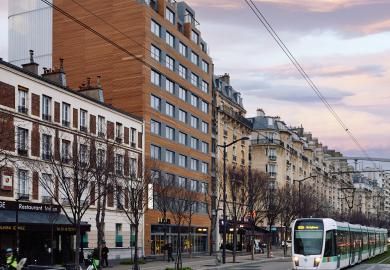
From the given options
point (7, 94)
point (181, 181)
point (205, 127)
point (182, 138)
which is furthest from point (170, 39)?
point (7, 94)

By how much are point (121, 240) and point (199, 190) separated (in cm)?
2061

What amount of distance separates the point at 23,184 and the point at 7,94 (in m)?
6.36

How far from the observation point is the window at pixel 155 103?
2455 inches

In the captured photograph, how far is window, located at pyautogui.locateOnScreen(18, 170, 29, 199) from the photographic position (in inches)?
1608

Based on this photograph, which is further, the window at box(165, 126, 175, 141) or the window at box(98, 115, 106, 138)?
the window at box(165, 126, 175, 141)

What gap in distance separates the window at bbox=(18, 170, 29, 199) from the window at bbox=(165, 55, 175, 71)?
28.3 meters

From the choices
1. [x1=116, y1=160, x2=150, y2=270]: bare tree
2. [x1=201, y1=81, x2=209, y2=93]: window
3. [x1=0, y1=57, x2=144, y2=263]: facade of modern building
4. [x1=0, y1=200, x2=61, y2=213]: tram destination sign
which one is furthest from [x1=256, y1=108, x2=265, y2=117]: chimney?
[x1=0, y1=200, x2=61, y2=213]: tram destination sign

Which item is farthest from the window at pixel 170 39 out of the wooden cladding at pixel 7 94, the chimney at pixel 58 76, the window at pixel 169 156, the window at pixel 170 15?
the wooden cladding at pixel 7 94

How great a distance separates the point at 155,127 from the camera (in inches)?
2474

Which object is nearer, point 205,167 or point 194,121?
point 194,121

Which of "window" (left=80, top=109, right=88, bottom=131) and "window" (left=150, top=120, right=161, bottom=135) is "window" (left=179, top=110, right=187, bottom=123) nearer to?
"window" (left=150, top=120, right=161, bottom=135)

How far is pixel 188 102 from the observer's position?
235 ft

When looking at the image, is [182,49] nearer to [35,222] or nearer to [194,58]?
[194,58]

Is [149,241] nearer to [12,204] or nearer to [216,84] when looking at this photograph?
[12,204]
